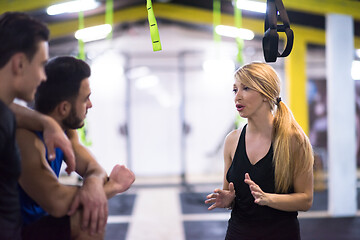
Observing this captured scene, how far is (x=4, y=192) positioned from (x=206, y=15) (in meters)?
6.70

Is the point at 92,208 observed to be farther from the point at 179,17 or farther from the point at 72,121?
the point at 179,17

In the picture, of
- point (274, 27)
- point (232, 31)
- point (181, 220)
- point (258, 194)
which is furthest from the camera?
point (232, 31)

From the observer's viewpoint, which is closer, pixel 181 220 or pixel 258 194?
pixel 258 194

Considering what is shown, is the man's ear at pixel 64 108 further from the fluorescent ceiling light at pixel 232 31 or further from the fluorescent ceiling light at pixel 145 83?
the fluorescent ceiling light at pixel 145 83

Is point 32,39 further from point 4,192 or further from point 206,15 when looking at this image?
point 206,15

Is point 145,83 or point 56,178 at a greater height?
point 145,83

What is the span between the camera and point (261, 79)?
5.82 feet

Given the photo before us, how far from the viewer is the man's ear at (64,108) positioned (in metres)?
1.25

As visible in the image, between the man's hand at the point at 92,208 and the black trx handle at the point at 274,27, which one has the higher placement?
the black trx handle at the point at 274,27

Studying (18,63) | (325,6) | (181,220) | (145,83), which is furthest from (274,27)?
(145,83)

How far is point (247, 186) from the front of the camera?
182 cm

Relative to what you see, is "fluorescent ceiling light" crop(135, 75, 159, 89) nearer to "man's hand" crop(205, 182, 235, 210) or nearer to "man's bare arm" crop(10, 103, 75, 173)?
"man's hand" crop(205, 182, 235, 210)

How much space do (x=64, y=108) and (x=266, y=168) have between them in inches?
38.7

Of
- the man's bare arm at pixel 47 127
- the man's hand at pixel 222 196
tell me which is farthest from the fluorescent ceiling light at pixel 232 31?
the man's bare arm at pixel 47 127
